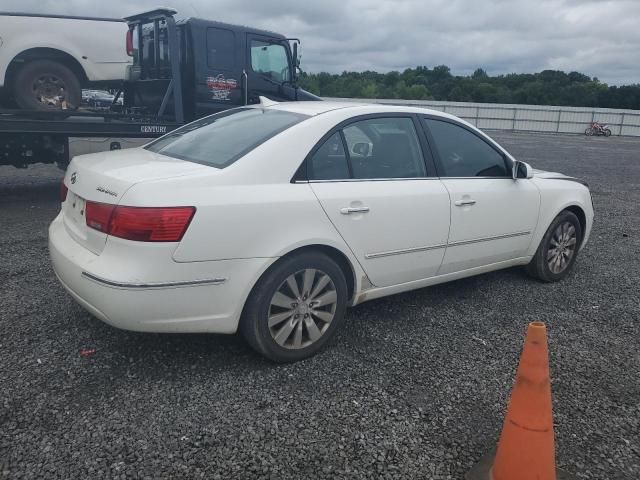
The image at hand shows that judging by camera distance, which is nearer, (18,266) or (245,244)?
(245,244)

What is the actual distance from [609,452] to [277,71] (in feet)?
24.0

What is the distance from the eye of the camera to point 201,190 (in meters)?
2.89

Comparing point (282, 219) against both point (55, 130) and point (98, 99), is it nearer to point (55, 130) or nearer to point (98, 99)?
point (55, 130)

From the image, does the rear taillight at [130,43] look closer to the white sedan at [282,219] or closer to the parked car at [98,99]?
the parked car at [98,99]

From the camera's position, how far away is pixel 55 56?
7266 mm

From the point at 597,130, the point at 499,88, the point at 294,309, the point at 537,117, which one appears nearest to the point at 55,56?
the point at 294,309

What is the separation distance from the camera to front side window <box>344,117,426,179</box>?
359cm

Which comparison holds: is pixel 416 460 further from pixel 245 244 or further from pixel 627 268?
pixel 627 268

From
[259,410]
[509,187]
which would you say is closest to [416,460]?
[259,410]

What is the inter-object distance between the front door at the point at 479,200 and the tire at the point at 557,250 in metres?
0.31

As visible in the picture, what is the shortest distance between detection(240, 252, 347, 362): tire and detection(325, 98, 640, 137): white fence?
1354 inches

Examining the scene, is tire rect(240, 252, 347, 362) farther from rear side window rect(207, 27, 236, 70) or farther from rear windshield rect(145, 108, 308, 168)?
rear side window rect(207, 27, 236, 70)

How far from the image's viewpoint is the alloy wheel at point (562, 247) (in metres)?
4.95

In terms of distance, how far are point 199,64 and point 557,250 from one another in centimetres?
546
